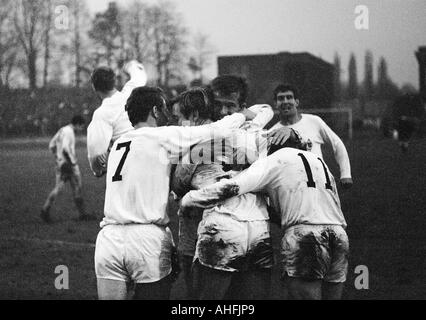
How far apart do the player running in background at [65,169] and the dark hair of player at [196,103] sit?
295 cm

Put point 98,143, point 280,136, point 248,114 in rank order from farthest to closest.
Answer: point 98,143
point 248,114
point 280,136

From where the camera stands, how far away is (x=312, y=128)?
434 centimetres

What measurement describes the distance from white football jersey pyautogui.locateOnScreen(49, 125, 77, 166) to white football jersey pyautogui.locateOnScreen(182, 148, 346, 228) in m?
3.29

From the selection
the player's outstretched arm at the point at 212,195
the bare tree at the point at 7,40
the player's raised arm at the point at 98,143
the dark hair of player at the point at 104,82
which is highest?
the bare tree at the point at 7,40

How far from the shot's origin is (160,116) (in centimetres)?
311

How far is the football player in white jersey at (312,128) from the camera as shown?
428cm

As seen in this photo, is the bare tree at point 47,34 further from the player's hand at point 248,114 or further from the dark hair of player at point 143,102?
the dark hair of player at point 143,102

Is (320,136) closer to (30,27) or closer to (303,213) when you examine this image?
(303,213)

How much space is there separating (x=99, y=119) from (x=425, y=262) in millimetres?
2442

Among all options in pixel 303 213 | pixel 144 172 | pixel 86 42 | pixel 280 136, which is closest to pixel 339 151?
pixel 280 136

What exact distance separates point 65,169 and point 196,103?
3.14 meters

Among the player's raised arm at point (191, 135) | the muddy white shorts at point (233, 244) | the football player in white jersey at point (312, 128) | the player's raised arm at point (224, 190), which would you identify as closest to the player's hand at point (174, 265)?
the muddy white shorts at point (233, 244)
